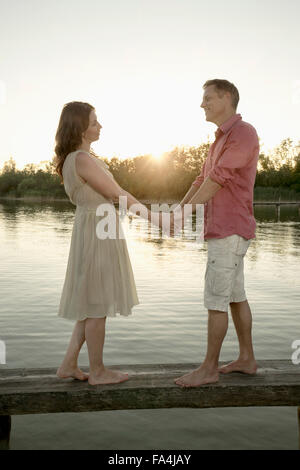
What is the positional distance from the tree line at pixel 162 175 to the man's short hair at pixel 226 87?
7627 cm

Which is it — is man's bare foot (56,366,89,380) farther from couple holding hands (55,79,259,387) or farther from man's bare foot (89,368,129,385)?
man's bare foot (89,368,129,385)

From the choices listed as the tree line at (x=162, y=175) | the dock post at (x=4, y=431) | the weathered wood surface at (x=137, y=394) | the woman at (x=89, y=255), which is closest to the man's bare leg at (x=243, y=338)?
the weathered wood surface at (x=137, y=394)

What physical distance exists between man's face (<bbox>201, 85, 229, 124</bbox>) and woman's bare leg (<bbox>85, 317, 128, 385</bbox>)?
1.56 metres

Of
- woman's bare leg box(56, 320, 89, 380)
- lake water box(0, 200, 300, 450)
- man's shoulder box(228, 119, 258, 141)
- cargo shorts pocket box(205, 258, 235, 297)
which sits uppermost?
man's shoulder box(228, 119, 258, 141)

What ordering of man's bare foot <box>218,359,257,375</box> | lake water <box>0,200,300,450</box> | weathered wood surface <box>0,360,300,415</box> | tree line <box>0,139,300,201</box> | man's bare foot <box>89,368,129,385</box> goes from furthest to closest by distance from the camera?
tree line <box>0,139,300,201</box>
lake water <box>0,200,300,450</box>
man's bare foot <box>218,359,257,375</box>
man's bare foot <box>89,368,129,385</box>
weathered wood surface <box>0,360,300,415</box>

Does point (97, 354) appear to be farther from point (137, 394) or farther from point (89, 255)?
point (89, 255)

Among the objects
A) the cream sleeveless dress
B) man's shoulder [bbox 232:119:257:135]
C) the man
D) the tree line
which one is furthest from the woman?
the tree line

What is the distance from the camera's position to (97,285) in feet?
10.9

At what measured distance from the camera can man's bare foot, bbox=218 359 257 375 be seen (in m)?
3.55

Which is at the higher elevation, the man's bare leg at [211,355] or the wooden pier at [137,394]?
the man's bare leg at [211,355]

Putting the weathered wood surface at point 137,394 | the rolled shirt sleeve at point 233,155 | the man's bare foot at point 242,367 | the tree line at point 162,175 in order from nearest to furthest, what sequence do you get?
the rolled shirt sleeve at point 233,155
the weathered wood surface at point 137,394
the man's bare foot at point 242,367
the tree line at point 162,175

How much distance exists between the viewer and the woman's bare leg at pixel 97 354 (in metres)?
3.30

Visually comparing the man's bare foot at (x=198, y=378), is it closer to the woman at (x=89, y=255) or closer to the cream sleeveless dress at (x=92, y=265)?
the woman at (x=89, y=255)

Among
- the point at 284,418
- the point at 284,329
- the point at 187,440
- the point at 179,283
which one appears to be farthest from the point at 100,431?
the point at 179,283
